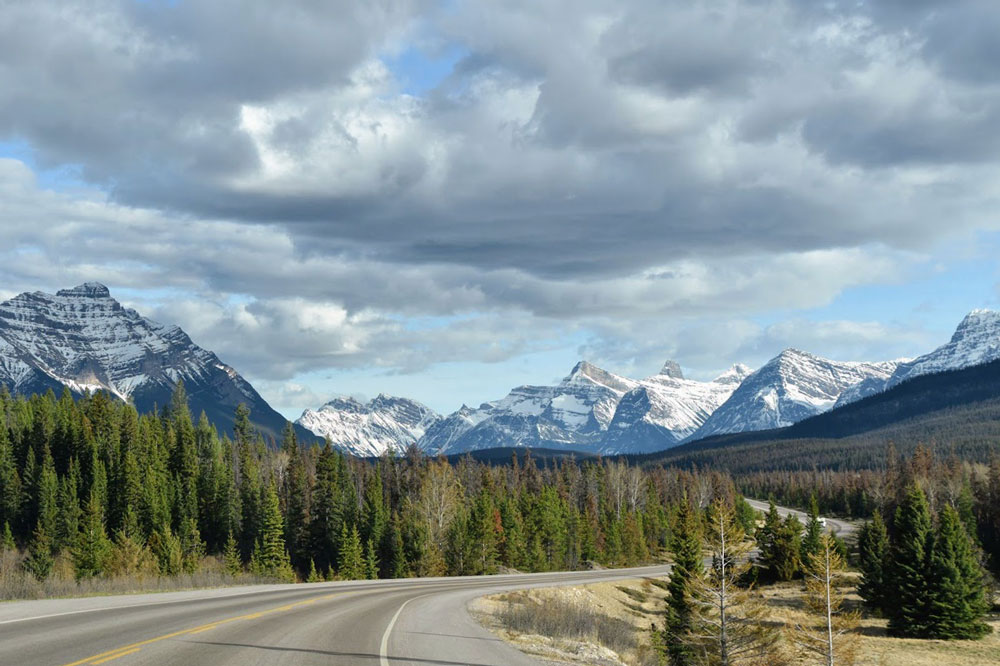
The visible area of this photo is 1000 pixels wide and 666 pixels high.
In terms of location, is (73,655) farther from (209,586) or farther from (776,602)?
(776,602)

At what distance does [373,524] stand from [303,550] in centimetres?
1378

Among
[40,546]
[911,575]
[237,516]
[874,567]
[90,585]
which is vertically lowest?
[874,567]

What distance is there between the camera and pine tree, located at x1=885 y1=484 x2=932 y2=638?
224 feet

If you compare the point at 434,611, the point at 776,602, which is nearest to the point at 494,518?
the point at 776,602

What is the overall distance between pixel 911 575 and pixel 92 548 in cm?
7609

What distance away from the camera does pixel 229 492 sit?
114 metres

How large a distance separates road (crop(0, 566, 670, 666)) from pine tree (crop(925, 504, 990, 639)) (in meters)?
48.7

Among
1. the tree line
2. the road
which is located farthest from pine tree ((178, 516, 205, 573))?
the road

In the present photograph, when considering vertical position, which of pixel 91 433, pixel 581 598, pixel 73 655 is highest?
pixel 91 433

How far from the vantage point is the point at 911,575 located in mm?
68812

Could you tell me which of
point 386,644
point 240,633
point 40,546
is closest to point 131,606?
point 240,633

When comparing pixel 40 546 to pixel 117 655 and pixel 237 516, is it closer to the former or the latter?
pixel 237 516

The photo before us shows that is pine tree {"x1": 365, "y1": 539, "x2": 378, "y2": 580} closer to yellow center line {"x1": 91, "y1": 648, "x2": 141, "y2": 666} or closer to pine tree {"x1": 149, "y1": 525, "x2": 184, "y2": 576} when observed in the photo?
pine tree {"x1": 149, "y1": 525, "x2": 184, "y2": 576}

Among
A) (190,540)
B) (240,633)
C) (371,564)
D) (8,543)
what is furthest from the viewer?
(190,540)
